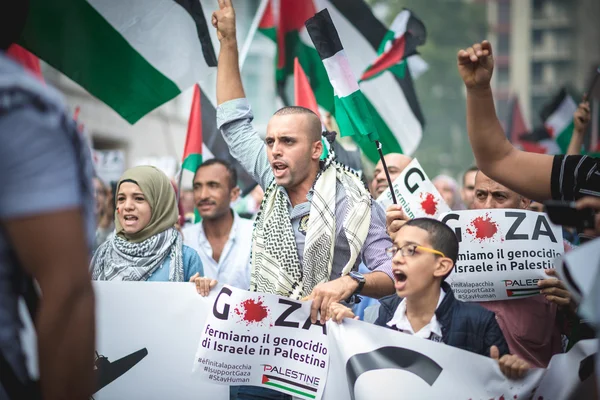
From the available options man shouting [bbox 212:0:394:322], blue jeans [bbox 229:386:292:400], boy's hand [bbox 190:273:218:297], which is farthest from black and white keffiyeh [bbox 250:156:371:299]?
blue jeans [bbox 229:386:292:400]

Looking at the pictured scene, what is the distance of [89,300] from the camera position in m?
1.68

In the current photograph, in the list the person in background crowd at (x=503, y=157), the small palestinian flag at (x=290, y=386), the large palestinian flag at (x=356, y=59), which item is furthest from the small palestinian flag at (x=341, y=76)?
the large palestinian flag at (x=356, y=59)

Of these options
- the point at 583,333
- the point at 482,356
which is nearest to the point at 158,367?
the point at 482,356

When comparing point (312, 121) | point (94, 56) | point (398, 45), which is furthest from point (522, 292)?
point (398, 45)

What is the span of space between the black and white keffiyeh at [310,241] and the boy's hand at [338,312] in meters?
0.22

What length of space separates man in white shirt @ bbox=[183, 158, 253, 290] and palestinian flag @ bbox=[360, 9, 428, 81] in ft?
6.88

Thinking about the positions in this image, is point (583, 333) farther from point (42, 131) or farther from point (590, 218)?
point (42, 131)

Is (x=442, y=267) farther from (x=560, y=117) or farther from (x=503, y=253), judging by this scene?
(x=560, y=117)

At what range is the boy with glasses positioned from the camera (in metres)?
3.21

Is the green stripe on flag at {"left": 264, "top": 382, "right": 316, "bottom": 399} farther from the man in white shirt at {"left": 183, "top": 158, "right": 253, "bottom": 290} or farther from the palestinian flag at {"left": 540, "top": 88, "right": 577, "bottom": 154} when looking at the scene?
the palestinian flag at {"left": 540, "top": 88, "right": 577, "bottom": 154}

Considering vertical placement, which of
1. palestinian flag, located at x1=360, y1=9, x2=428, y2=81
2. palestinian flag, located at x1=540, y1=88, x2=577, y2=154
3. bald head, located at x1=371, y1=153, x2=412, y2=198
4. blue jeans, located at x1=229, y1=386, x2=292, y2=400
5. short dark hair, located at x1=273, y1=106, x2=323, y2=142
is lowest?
blue jeans, located at x1=229, y1=386, x2=292, y2=400

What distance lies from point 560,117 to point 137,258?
709 cm

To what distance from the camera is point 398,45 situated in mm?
7594

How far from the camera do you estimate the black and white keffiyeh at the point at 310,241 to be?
372cm
